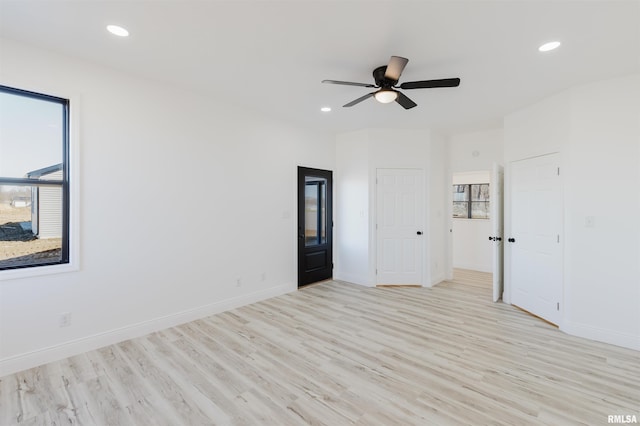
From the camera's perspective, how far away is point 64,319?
2670 mm

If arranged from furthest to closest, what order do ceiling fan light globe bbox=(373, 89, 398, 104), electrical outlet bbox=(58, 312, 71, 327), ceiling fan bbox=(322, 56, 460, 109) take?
ceiling fan light globe bbox=(373, 89, 398, 104), electrical outlet bbox=(58, 312, 71, 327), ceiling fan bbox=(322, 56, 460, 109)

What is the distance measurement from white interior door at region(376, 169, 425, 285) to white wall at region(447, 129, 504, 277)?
90cm

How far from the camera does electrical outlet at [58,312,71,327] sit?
265 cm

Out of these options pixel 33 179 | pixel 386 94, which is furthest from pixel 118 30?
pixel 386 94

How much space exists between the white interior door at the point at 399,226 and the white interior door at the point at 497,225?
114cm

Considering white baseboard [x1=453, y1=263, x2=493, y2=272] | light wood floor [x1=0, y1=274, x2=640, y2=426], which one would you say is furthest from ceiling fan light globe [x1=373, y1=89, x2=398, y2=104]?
white baseboard [x1=453, y1=263, x2=493, y2=272]

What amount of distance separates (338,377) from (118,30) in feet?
10.9

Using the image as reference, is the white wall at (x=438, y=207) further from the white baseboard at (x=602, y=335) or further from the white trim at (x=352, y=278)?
the white baseboard at (x=602, y=335)

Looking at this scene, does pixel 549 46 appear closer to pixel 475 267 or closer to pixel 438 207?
pixel 438 207

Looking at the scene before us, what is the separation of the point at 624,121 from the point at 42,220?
580 centimetres

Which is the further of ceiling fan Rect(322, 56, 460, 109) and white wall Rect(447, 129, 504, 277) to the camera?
white wall Rect(447, 129, 504, 277)

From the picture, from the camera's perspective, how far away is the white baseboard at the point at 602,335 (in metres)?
2.89

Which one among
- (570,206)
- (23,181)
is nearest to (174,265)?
(23,181)

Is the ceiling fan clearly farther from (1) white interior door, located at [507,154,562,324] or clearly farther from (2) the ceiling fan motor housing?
(1) white interior door, located at [507,154,562,324]
